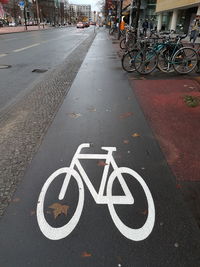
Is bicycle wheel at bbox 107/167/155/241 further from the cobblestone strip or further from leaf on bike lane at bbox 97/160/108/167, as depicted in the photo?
the cobblestone strip

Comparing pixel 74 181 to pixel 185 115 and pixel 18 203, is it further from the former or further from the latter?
pixel 185 115

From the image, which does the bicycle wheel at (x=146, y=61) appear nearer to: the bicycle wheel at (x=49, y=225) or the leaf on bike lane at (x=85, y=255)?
the bicycle wheel at (x=49, y=225)

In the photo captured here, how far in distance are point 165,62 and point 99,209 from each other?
24.5 ft

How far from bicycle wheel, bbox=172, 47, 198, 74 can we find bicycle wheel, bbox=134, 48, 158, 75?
2.37ft

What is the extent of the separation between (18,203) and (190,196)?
6.55 feet

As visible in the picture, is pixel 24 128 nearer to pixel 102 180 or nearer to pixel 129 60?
pixel 102 180

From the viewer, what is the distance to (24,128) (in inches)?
165

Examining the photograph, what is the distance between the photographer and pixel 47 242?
201 cm

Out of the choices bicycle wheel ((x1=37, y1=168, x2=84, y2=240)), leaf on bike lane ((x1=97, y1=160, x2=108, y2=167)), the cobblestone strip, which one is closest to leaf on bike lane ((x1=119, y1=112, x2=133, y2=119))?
the cobblestone strip

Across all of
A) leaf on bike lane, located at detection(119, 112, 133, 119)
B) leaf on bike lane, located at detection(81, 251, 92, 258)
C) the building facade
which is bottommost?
leaf on bike lane, located at detection(81, 251, 92, 258)

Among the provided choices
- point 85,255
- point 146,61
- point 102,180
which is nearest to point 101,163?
point 102,180

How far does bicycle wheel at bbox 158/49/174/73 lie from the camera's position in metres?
8.04

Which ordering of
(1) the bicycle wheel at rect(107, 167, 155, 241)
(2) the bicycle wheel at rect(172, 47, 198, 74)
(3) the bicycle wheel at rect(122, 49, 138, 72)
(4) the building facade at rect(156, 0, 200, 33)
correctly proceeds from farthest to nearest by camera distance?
(4) the building facade at rect(156, 0, 200, 33)
(3) the bicycle wheel at rect(122, 49, 138, 72)
(2) the bicycle wheel at rect(172, 47, 198, 74)
(1) the bicycle wheel at rect(107, 167, 155, 241)

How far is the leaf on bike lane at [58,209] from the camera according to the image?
2.32 metres
